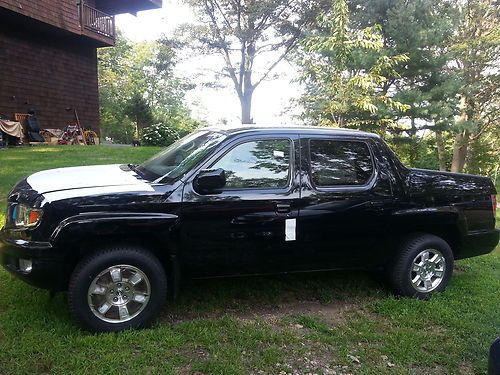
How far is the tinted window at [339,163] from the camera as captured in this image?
4121 millimetres

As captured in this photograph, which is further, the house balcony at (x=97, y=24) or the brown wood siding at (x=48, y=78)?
the house balcony at (x=97, y=24)

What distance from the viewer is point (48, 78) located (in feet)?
56.7

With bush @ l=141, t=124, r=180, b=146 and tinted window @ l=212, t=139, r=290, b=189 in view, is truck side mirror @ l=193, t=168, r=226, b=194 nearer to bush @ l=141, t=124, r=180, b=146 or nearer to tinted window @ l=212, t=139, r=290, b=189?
tinted window @ l=212, t=139, r=290, b=189

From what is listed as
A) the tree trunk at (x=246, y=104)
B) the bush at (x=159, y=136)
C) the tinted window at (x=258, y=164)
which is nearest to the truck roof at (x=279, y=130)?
the tinted window at (x=258, y=164)

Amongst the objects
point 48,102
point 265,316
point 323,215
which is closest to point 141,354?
point 265,316

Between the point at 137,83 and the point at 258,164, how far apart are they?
143 ft

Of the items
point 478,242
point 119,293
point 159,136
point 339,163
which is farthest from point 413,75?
point 119,293

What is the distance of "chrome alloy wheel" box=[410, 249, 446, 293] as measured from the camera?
4.51 meters

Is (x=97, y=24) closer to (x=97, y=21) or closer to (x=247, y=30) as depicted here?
(x=97, y=21)

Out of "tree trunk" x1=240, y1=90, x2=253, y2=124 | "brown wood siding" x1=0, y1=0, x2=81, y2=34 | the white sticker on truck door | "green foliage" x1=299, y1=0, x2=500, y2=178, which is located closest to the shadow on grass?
the white sticker on truck door

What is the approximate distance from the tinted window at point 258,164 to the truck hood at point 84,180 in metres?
0.73

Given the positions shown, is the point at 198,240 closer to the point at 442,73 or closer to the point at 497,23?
the point at 442,73

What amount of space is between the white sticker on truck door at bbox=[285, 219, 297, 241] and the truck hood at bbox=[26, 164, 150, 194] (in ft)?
4.06

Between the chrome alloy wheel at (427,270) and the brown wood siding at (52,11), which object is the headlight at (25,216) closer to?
the chrome alloy wheel at (427,270)
